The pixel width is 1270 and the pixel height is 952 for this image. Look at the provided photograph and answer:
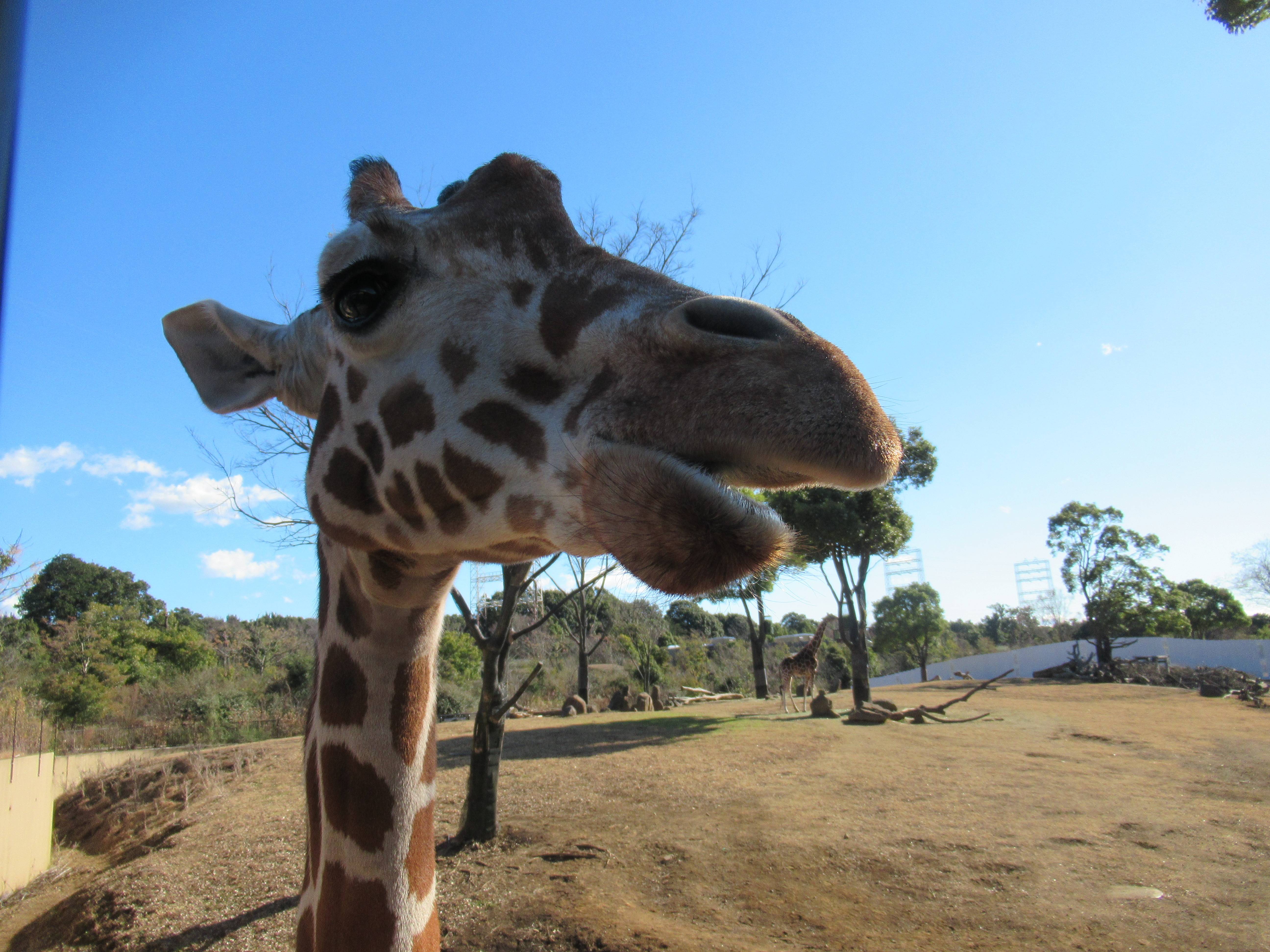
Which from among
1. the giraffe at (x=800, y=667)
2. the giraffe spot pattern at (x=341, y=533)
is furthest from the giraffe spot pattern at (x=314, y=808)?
the giraffe at (x=800, y=667)

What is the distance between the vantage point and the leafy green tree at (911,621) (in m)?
56.1

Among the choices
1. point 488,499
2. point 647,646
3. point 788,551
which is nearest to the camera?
point 788,551

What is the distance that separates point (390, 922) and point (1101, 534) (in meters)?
52.1

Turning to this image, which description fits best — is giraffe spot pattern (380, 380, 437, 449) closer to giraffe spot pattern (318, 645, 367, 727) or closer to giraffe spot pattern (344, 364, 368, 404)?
giraffe spot pattern (344, 364, 368, 404)

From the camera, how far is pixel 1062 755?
1401 centimetres

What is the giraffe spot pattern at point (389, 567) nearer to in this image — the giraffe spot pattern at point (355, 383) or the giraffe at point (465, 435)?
the giraffe at point (465, 435)

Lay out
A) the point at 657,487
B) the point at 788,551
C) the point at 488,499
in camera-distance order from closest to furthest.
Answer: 1. the point at 657,487
2. the point at 788,551
3. the point at 488,499

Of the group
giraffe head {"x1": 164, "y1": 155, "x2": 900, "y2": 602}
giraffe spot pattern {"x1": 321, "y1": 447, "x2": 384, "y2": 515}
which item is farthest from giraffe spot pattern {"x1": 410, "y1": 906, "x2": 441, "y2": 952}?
giraffe spot pattern {"x1": 321, "y1": 447, "x2": 384, "y2": 515}

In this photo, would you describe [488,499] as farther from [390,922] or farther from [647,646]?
[647,646]

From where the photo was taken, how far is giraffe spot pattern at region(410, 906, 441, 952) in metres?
2.25

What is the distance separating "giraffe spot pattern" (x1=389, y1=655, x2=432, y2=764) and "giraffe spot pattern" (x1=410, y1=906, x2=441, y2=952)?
21.9 inches

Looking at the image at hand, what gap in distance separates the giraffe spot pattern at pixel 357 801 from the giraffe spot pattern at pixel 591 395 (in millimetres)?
1485

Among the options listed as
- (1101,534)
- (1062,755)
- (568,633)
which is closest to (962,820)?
(1062,755)

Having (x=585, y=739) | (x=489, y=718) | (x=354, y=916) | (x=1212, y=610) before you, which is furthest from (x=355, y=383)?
(x=1212, y=610)
